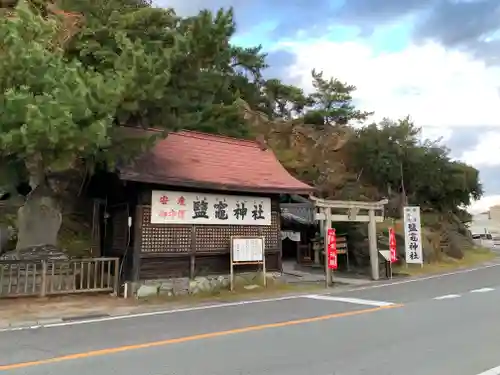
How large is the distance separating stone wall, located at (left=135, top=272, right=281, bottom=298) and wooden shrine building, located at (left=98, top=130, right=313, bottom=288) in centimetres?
18

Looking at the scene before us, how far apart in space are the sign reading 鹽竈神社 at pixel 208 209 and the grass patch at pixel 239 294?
2009 millimetres

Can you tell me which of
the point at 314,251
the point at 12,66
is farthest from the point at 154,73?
the point at 314,251

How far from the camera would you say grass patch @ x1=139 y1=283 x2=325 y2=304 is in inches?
484

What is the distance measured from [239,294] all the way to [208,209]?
259 cm

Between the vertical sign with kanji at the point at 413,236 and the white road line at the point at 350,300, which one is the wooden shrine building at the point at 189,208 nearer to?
the white road line at the point at 350,300

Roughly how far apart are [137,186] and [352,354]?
8284mm

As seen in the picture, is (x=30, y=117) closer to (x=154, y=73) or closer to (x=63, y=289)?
(x=154, y=73)

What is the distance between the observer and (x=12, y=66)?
9.08m

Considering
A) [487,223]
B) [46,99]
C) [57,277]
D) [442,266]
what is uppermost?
[487,223]

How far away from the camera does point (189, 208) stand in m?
13.5

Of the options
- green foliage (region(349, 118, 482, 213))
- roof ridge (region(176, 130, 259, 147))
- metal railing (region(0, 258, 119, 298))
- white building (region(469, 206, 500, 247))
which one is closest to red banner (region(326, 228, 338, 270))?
roof ridge (region(176, 130, 259, 147))

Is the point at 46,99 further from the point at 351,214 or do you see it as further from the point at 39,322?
the point at 351,214

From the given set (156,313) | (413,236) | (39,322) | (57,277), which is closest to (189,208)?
(57,277)

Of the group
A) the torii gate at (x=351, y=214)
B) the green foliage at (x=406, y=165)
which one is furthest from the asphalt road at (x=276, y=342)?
the green foliage at (x=406, y=165)
